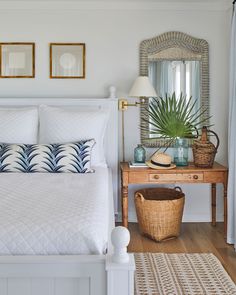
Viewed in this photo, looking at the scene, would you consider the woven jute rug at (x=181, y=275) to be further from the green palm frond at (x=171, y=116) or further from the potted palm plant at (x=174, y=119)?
the green palm frond at (x=171, y=116)

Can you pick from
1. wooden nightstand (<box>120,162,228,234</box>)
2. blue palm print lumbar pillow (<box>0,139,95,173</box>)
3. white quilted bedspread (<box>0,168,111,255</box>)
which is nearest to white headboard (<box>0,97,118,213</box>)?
wooden nightstand (<box>120,162,228,234</box>)

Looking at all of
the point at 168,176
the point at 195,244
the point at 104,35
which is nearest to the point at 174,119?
the point at 168,176

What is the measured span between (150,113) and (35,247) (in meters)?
2.68

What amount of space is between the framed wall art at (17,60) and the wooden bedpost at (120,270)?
3019 millimetres

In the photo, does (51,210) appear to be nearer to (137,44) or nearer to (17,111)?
(17,111)

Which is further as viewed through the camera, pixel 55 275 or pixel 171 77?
pixel 171 77

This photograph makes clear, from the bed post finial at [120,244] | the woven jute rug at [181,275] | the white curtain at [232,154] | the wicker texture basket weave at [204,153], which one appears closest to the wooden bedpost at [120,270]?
the bed post finial at [120,244]

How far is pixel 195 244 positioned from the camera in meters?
3.77

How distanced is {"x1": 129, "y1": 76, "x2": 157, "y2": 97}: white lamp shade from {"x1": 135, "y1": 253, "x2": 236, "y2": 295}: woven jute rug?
4.85ft

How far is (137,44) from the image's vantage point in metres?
4.32

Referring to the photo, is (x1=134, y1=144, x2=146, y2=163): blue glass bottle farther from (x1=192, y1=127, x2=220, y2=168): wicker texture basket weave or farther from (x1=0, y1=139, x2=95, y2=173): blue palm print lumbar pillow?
(x1=0, y1=139, x2=95, y2=173): blue palm print lumbar pillow

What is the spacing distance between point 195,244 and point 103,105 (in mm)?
1580

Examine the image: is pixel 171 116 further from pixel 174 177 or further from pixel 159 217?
pixel 159 217

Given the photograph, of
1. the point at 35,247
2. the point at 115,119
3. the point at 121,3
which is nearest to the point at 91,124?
the point at 115,119
